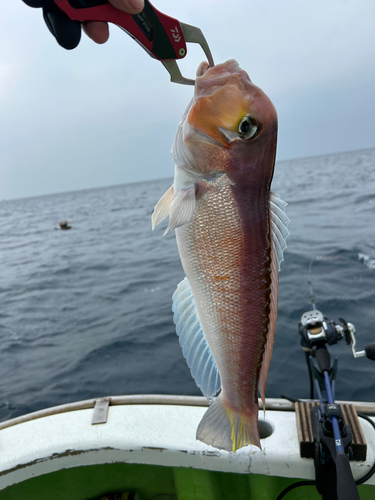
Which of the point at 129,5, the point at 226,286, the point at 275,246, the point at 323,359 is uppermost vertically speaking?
the point at 129,5

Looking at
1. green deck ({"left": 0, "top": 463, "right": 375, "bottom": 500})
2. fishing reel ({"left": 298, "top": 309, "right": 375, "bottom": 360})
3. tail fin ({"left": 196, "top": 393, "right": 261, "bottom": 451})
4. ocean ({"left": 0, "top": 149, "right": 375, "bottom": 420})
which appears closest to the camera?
tail fin ({"left": 196, "top": 393, "right": 261, "bottom": 451})

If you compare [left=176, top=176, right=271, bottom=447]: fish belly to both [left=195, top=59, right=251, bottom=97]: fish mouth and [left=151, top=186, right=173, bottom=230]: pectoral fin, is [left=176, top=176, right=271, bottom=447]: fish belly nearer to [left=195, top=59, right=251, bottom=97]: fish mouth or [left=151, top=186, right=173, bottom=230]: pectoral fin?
[left=151, top=186, right=173, bottom=230]: pectoral fin

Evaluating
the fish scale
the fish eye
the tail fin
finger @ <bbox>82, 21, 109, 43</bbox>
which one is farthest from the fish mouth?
the tail fin

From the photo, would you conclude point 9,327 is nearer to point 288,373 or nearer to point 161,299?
point 161,299

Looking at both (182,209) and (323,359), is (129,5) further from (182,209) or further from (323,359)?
(323,359)

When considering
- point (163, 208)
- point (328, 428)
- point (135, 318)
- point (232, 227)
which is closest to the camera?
point (232, 227)

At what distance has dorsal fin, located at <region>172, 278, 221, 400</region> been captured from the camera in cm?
130

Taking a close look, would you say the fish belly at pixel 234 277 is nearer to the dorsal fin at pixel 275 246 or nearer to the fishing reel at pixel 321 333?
the dorsal fin at pixel 275 246

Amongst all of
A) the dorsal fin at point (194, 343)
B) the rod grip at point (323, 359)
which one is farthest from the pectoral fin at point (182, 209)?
the rod grip at point (323, 359)

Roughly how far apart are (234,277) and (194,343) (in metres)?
0.33

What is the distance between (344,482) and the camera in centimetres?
154

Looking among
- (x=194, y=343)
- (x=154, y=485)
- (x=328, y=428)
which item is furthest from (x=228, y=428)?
Answer: (x=154, y=485)

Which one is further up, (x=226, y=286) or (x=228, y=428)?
(x=226, y=286)

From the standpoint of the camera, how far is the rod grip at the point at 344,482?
1.48 meters
